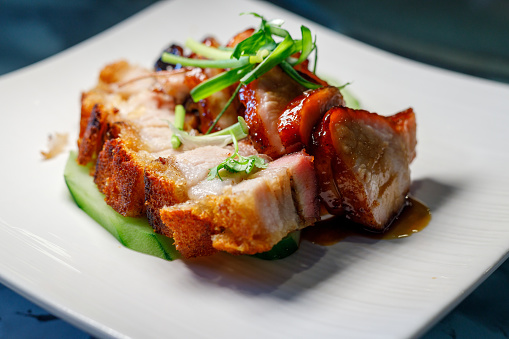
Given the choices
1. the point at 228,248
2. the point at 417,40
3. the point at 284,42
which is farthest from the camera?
the point at 417,40

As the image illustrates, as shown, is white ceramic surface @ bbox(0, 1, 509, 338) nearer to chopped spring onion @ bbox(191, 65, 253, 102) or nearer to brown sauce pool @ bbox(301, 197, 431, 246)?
brown sauce pool @ bbox(301, 197, 431, 246)

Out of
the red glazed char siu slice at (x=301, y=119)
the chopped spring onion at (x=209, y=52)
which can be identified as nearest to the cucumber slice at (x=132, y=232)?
the red glazed char siu slice at (x=301, y=119)

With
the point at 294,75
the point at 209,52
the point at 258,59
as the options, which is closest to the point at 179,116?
the point at 209,52

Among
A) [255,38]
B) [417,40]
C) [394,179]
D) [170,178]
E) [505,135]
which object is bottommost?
[417,40]

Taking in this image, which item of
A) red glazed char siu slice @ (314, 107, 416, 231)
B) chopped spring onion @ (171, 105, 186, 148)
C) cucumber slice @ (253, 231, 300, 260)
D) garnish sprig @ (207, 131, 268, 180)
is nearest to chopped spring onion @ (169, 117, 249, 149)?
chopped spring onion @ (171, 105, 186, 148)

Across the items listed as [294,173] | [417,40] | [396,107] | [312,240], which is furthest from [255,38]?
[417,40]

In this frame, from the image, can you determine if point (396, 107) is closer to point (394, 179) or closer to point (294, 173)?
point (394, 179)
